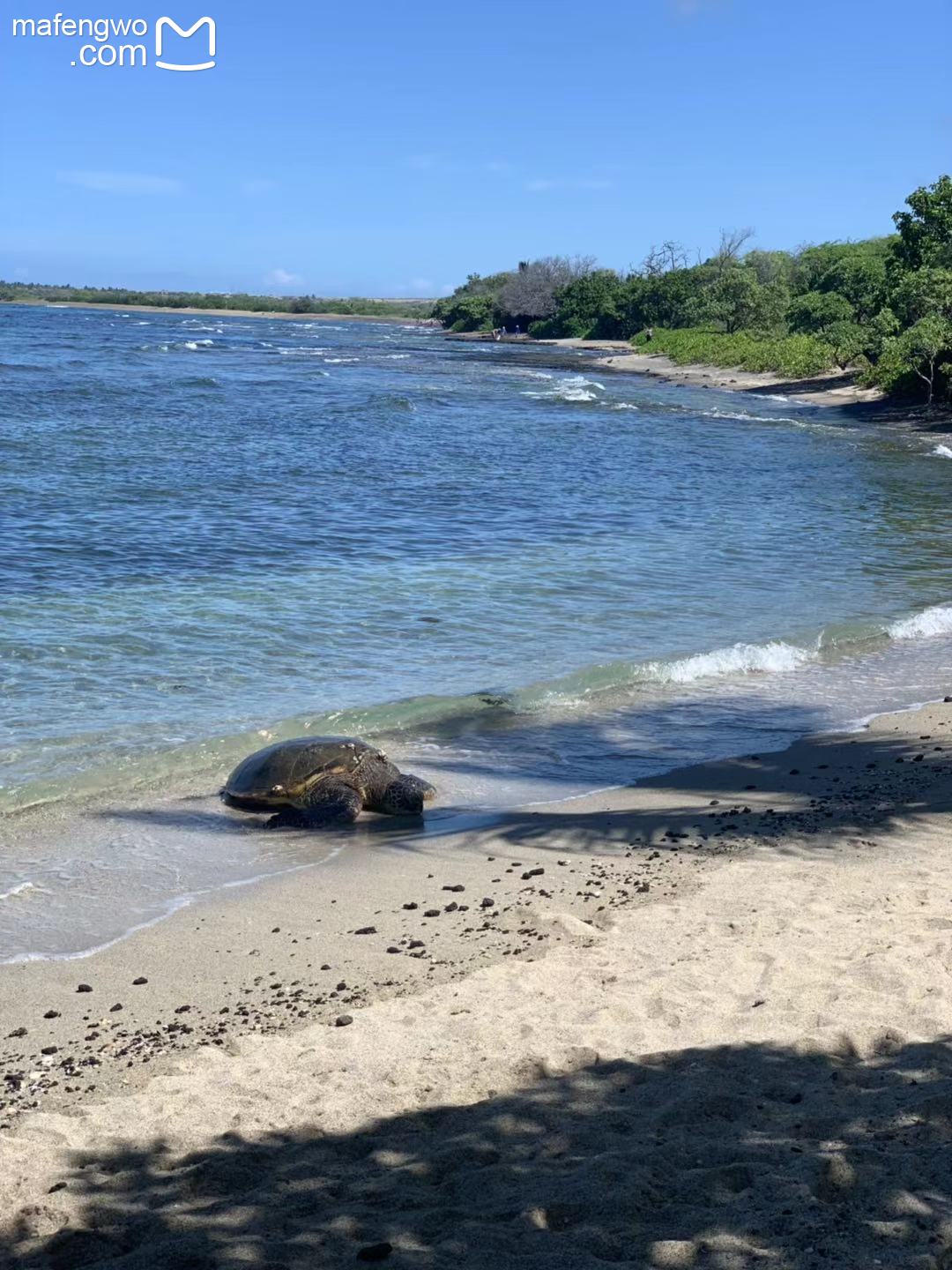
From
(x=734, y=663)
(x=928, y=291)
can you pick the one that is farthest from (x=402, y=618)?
(x=928, y=291)

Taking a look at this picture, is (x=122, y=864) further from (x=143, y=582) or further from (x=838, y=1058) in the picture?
(x=143, y=582)

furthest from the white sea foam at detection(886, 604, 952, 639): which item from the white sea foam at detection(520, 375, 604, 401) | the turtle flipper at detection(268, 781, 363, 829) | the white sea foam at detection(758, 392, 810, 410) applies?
the white sea foam at detection(758, 392, 810, 410)

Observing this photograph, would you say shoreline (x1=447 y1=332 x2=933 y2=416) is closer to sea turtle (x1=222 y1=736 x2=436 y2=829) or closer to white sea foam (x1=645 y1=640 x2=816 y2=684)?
white sea foam (x1=645 y1=640 x2=816 y2=684)

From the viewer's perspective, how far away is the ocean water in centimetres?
856

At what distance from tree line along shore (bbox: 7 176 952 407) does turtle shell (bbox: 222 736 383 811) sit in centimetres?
3649

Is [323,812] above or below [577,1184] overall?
below

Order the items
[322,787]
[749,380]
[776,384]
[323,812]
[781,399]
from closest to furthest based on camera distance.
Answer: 1. [323,812]
2. [322,787]
3. [781,399]
4. [776,384]
5. [749,380]

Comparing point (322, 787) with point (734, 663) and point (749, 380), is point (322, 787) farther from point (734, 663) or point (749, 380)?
point (749, 380)

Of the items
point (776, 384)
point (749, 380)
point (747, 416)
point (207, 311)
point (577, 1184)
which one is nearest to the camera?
point (577, 1184)

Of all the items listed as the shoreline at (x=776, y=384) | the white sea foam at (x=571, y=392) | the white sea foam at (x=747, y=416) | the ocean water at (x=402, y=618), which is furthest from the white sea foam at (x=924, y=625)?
the white sea foam at (x=571, y=392)

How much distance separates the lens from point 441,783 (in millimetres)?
8961

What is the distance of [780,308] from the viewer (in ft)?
254

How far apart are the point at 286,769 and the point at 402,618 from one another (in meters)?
5.71

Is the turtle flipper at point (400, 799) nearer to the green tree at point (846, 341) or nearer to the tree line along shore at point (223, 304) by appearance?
the green tree at point (846, 341)
